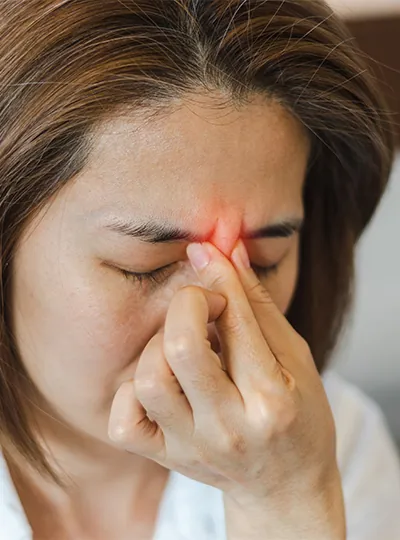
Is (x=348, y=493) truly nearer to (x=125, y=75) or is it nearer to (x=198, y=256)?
(x=198, y=256)

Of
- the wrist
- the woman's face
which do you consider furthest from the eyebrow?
the wrist

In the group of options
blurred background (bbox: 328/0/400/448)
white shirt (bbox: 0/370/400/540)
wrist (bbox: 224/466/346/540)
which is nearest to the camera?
wrist (bbox: 224/466/346/540)

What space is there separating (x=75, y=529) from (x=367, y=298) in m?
0.85

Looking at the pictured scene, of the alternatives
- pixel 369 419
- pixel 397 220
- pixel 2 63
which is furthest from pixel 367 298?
pixel 2 63

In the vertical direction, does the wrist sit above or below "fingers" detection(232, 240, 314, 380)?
below

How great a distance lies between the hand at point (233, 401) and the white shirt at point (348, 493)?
Result: 205 millimetres

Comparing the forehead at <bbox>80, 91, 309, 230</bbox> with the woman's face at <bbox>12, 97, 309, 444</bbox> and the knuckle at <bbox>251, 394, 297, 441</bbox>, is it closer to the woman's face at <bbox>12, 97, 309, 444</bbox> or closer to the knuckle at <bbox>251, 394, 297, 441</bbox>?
the woman's face at <bbox>12, 97, 309, 444</bbox>

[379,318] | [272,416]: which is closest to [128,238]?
[272,416]

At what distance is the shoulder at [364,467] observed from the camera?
1.07m

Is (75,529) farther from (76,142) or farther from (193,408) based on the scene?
(76,142)

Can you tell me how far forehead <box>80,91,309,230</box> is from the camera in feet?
2.38

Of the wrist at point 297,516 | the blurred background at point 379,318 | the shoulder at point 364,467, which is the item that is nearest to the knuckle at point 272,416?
the wrist at point 297,516

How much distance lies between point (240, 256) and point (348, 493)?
50cm

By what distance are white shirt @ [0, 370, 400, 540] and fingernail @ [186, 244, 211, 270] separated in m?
0.39
